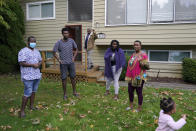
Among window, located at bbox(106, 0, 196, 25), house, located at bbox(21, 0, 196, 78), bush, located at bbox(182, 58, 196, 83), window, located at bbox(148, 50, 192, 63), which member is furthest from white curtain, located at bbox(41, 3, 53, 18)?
bush, located at bbox(182, 58, 196, 83)

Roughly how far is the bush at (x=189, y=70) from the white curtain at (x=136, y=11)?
2.64 meters

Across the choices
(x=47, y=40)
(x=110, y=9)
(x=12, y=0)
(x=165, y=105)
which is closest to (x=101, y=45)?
(x=110, y=9)

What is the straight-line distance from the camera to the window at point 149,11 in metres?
8.07

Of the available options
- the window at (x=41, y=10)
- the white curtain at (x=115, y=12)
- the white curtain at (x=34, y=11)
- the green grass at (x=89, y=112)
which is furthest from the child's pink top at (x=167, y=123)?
the white curtain at (x=34, y=11)

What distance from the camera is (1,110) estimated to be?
4.81 metres

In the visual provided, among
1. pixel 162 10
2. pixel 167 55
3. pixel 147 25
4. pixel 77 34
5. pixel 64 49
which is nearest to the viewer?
pixel 64 49

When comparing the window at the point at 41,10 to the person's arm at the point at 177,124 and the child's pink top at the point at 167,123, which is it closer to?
the child's pink top at the point at 167,123

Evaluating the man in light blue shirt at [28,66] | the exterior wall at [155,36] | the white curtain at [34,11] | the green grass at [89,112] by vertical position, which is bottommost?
the green grass at [89,112]

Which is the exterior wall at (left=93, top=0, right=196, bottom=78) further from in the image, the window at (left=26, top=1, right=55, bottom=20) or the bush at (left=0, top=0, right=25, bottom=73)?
the bush at (left=0, top=0, right=25, bottom=73)

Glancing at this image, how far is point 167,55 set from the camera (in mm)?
8961

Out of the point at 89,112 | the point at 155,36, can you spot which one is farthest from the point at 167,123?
the point at 155,36

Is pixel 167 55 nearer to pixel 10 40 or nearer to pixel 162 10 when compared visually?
pixel 162 10

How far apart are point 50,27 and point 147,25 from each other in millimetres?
5822

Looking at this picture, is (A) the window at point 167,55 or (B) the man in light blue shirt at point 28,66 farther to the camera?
(A) the window at point 167,55
